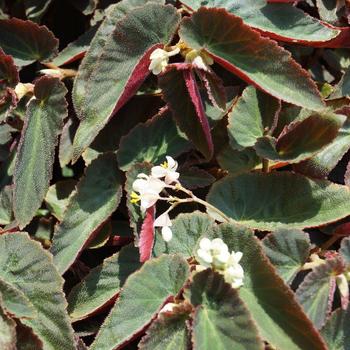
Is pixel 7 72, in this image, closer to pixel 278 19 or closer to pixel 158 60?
pixel 158 60

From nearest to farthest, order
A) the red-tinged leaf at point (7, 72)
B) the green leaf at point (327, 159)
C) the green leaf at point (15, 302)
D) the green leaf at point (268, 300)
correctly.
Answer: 1. the green leaf at point (268, 300)
2. the green leaf at point (15, 302)
3. the green leaf at point (327, 159)
4. the red-tinged leaf at point (7, 72)

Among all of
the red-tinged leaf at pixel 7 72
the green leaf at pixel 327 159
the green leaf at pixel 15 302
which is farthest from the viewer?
the red-tinged leaf at pixel 7 72

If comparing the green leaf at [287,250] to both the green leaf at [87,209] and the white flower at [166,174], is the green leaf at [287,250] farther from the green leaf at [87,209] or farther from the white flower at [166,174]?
the green leaf at [87,209]

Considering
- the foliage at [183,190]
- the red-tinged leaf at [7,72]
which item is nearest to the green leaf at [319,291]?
the foliage at [183,190]

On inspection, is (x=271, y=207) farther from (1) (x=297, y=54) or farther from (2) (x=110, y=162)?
(1) (x=297, y=54)

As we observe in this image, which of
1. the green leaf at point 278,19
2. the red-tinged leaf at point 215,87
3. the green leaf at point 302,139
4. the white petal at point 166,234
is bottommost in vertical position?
the white petal at point 166,234

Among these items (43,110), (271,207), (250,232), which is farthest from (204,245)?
(43,110)

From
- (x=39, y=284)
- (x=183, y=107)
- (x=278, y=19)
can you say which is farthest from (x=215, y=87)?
(x=39, y=284)
